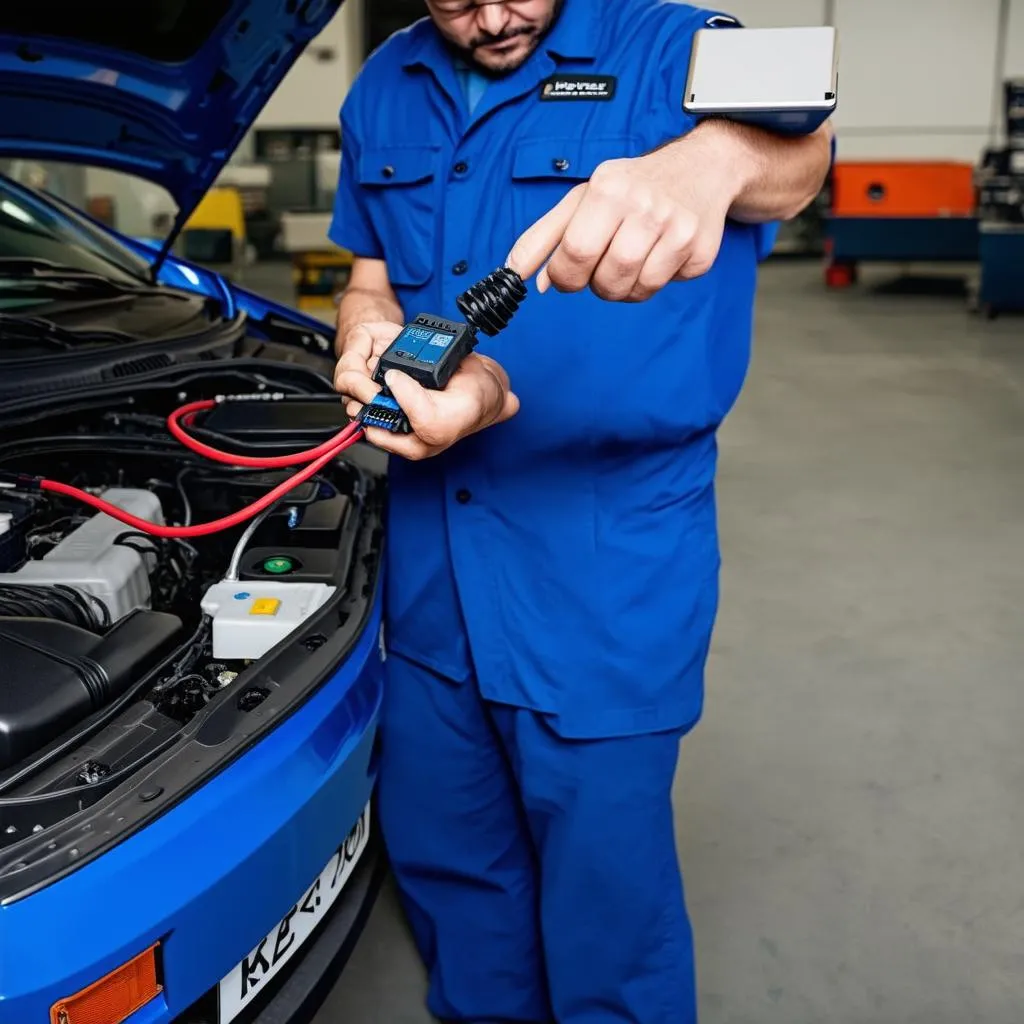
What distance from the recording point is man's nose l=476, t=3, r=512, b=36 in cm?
130

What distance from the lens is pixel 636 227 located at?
0.97 metres

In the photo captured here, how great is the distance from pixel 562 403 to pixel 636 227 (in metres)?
0.40

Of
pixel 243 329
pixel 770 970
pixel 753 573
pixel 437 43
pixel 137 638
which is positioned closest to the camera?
pixel 137 638

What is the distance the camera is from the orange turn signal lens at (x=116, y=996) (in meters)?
0.90

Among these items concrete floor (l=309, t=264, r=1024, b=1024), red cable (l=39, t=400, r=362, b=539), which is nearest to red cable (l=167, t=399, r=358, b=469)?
red cable (l=39, t=400, r=362, b=539)

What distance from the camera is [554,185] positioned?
1313mm

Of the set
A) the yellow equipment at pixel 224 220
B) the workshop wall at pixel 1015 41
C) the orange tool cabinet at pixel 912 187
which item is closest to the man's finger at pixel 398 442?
the yellow equipment at pixel 224 220

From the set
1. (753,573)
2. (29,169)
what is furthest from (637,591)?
(29,169)

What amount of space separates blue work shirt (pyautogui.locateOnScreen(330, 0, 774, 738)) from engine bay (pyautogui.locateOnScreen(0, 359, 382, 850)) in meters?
0.17

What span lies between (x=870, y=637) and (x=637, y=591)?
1648 mm

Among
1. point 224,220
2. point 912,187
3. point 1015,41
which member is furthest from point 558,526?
point 1015,41

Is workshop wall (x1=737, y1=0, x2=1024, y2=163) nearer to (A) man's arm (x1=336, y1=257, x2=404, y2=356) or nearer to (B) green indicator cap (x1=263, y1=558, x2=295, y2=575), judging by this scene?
(A) man's arm (x1=336, y1=257, x2=404, y2=356)

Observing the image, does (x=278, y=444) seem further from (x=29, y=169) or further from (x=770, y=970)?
(x=29, y=169)

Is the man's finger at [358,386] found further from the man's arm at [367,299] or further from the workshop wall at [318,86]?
the workshop wall at [318,86]
